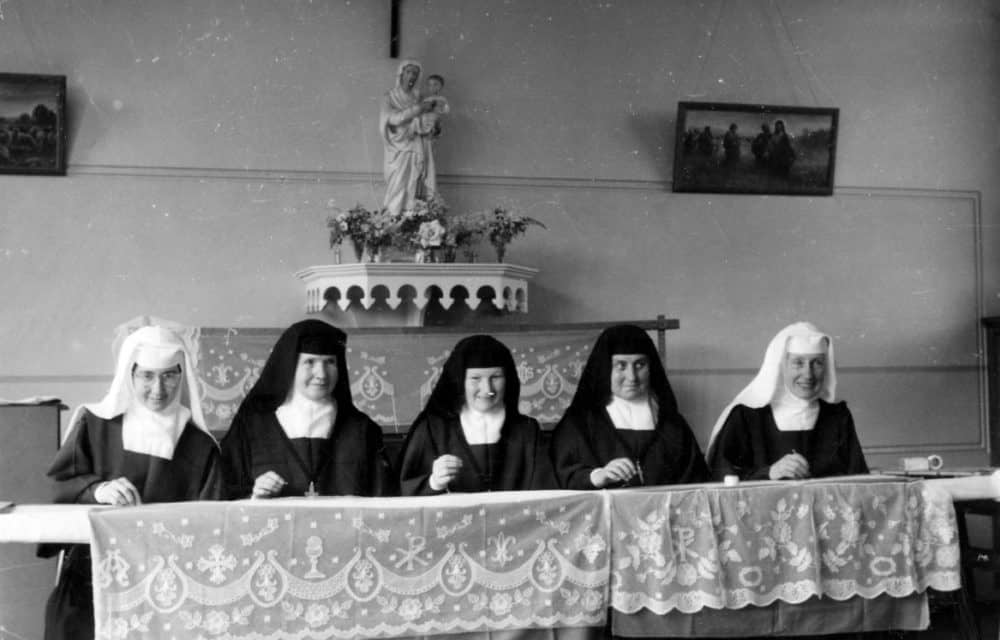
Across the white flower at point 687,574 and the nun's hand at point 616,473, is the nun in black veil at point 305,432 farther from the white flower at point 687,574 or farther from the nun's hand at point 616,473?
the white flower at point 687,574

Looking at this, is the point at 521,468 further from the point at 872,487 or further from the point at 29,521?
the point at 29,521

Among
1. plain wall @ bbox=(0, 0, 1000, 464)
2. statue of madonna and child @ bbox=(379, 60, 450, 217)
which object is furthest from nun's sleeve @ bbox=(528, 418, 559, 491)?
plain wall @ bbox=(0, 0, 1000, 464)

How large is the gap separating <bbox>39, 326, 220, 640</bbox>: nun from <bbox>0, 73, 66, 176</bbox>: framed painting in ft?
10.5

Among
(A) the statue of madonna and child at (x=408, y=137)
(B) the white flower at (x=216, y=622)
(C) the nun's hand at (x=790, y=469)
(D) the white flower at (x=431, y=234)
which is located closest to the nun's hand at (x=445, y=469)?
(B) the white flower at (x=216, y=622)

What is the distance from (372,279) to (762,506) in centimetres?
344

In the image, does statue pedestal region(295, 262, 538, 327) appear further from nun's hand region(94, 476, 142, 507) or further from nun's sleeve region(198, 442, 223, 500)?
nun's hand region(94, 476, 142, 507)

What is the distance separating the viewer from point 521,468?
5.08 m

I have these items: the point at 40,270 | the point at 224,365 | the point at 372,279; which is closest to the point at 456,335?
the point at 372,279

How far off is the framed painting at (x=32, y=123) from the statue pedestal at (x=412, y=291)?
1.74m

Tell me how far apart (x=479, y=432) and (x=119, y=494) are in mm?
1584

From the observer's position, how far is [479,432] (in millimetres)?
5125

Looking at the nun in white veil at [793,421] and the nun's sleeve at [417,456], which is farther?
the nun in white veil at [793,421]

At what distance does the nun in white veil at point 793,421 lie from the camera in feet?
18.3

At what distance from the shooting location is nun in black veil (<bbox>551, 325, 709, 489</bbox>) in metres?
5.20
